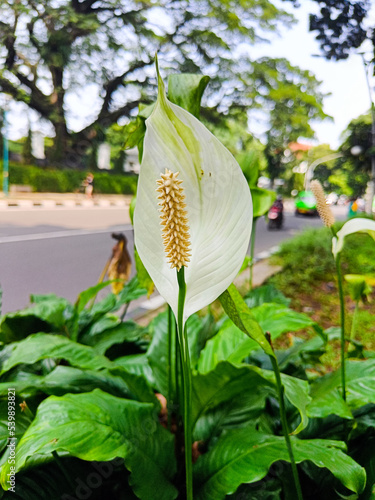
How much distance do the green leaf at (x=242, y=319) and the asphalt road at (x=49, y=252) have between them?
1.32 meters

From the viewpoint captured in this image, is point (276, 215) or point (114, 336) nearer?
point (114, 336)

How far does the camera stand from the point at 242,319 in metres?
0.28

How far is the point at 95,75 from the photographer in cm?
156

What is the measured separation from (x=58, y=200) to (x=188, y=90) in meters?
2.95

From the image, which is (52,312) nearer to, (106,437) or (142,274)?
(142,274)

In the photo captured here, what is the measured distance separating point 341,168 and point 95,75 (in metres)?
4.96

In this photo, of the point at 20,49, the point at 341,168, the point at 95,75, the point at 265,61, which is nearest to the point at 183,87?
the point at 20,49

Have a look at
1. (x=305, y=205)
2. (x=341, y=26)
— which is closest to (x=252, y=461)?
(x=341, y=26)

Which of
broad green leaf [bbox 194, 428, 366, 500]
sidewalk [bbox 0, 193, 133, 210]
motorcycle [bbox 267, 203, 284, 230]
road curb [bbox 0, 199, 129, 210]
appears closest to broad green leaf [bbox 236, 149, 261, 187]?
broad green leaf [bbox 194, 428, 366, 500]

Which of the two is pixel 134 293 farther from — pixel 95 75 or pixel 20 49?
pixel 95 75

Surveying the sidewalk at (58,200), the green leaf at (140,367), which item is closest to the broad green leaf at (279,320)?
the green leaf at (140,367)

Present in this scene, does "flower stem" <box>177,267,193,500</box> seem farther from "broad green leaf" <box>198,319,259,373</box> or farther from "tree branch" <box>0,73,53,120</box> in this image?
"tree branch" <box>0,73,53,120</box>

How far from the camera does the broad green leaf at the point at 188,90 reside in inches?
17.8

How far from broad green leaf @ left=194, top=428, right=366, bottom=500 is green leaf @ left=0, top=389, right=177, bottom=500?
48 millimetres
